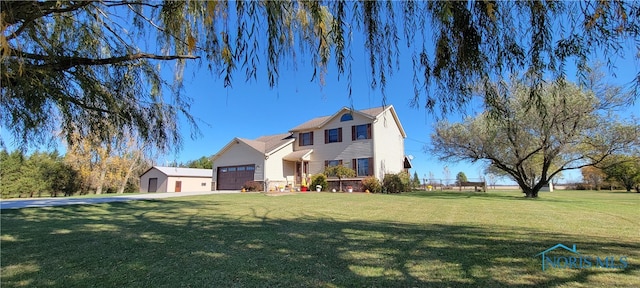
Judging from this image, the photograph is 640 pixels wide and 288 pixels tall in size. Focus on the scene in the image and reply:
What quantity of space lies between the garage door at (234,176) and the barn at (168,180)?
11.7 meters

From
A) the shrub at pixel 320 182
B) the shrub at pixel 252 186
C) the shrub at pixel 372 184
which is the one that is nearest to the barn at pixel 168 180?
the shrub at pixel 252 186

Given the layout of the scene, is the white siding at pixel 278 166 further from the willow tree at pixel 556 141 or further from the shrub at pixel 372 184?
the willow tree at pixel 556 141

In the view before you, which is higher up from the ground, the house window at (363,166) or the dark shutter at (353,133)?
the dark shutter at (353,133)

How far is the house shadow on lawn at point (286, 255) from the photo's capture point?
312cm

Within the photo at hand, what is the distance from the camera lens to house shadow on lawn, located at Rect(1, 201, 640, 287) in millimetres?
3121

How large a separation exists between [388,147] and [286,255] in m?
19.8

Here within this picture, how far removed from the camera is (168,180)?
33906 millimetres

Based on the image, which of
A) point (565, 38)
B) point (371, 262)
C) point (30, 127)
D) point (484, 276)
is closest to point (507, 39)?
point (565, 38)

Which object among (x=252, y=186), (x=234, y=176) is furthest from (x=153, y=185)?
(x=252, y=186)

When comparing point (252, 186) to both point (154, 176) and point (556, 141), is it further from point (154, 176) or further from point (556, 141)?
point (154, 176)

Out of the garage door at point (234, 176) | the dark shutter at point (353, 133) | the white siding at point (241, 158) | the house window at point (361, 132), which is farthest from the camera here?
the garage door at point (234, 176)

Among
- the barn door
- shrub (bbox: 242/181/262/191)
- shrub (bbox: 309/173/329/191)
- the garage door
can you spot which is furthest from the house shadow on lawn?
the barn door

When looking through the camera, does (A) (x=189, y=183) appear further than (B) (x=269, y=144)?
Yes

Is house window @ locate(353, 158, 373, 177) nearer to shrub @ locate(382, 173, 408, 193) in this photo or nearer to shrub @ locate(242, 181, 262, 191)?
shrub @ locate(382, 173, 408, 193)
